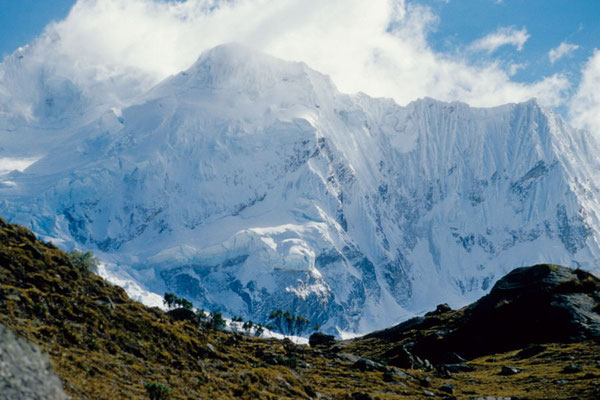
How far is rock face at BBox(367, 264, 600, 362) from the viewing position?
80.4 metres

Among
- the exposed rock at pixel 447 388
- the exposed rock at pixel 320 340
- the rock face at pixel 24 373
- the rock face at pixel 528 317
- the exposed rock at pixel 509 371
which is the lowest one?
the rock face at pixel 24 373

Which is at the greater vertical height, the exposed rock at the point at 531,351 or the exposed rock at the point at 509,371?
the exposed rock at the point at 531,351

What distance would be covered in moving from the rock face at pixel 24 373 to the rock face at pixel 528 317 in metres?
64.2

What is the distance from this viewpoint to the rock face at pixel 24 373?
21469 millimetres

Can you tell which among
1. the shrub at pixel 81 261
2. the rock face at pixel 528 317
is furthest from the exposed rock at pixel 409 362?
the shrub at pixel 81 261

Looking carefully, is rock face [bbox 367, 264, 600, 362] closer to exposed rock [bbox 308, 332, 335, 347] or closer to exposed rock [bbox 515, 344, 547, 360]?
exposed rock [bbox 515, 344, 547, 360]

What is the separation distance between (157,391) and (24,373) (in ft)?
30.5

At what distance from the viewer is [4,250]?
129 feet

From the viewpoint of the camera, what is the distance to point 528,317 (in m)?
86.6

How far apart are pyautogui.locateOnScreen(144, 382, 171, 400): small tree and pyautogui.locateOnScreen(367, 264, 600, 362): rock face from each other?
185 ft

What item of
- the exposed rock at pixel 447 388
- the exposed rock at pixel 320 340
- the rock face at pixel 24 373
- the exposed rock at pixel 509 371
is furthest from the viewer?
the exposed rock at pixel 320 340

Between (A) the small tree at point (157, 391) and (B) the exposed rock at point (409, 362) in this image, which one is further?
(B) the exposed rock at point (409, 362)

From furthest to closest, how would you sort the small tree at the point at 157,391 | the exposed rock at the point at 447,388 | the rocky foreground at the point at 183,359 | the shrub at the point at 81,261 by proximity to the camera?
the exposed rock at the point at 447,388 < the shrub at the point at 81,261 < the rocky foreground at the point at 183,359 < the small tree at the point at 157,391

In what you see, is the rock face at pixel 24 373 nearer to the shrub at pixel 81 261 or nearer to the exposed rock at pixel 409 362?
the shrub at pixel 81 261
